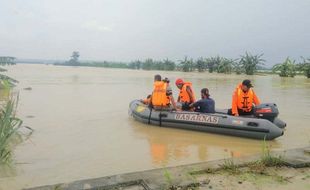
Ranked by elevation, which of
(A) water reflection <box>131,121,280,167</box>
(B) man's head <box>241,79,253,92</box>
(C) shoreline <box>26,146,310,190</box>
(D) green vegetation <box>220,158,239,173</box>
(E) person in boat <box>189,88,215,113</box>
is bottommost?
(A) water reflection <box>131,121,280,167</box>

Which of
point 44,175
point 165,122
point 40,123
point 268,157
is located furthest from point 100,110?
point 268,157

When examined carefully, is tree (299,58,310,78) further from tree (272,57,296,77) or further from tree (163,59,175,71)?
tree (163,59,175,71)

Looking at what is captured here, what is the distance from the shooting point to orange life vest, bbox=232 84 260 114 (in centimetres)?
775

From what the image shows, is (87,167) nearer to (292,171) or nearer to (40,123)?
(292,171)

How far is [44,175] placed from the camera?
4887mm

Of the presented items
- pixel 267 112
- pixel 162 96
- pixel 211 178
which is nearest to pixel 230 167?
pixel 211 178

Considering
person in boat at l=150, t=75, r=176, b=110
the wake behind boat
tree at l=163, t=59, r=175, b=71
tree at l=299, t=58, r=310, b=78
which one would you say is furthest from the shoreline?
tree at l=163, t=59, r=175, b=71

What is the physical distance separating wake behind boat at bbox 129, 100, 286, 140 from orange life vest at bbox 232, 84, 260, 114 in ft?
0.62

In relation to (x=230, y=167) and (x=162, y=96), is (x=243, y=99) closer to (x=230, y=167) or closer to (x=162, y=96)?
(x=162, y=96)

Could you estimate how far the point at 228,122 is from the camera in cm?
755

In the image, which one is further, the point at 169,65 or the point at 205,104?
the point at 169,65

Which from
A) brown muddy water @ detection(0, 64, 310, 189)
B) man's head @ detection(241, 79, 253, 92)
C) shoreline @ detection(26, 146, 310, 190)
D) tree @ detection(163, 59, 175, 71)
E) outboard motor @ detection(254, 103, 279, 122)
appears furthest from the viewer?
tree @ detection(163, 59, 175, 71)

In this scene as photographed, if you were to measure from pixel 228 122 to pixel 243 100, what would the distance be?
631mm

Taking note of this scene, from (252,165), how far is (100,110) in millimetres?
7870
